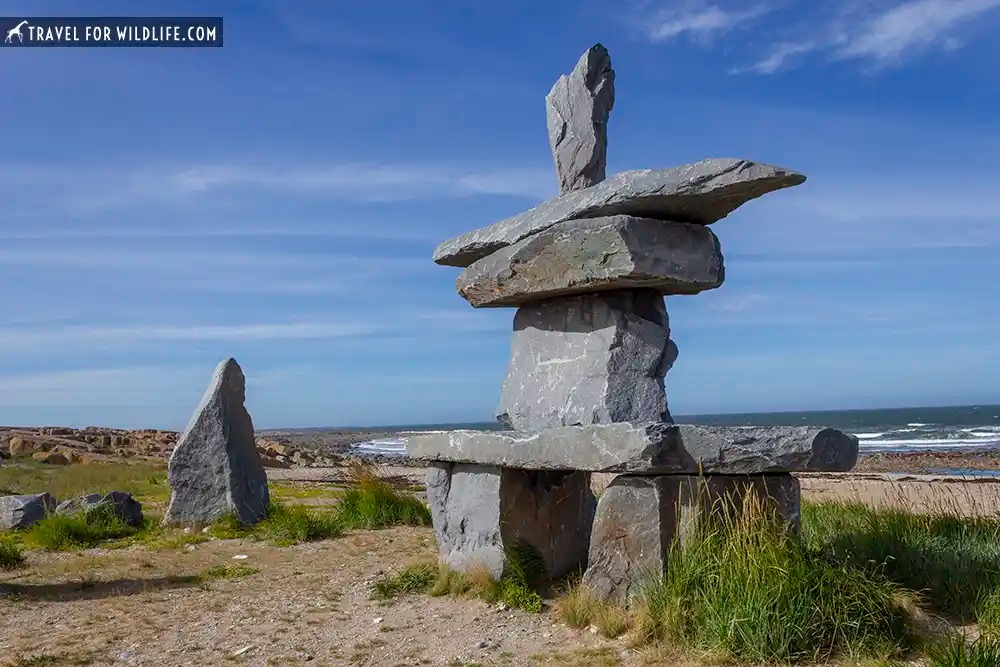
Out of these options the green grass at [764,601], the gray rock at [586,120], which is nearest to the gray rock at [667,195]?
the gray rock at [586,120]

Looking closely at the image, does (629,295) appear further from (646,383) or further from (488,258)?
(488,258)

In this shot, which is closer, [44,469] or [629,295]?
[629,295]

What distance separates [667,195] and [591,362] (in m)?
1.44

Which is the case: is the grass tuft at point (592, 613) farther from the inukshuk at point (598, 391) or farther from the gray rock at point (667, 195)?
the gray rock at point (667, 195)

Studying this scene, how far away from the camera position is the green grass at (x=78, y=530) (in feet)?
33.3

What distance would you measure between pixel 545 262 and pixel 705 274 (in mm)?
1201

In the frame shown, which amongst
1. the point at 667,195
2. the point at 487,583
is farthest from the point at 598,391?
the point at 487,583

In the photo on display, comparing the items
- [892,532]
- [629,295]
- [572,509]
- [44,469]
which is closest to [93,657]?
[572,509]

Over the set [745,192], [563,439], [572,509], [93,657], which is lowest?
[93,657]

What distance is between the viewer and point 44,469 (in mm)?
18859

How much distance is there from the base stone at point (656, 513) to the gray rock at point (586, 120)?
260 cm

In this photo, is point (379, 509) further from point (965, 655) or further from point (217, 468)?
point (965, 655)

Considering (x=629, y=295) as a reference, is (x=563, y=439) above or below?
below

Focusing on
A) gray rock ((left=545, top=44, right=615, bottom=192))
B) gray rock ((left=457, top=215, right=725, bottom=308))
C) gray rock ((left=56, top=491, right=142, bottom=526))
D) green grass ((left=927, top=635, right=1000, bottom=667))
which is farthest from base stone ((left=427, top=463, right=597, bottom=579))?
gray rock ((left=56, top=491, right=142, bottom=526))
